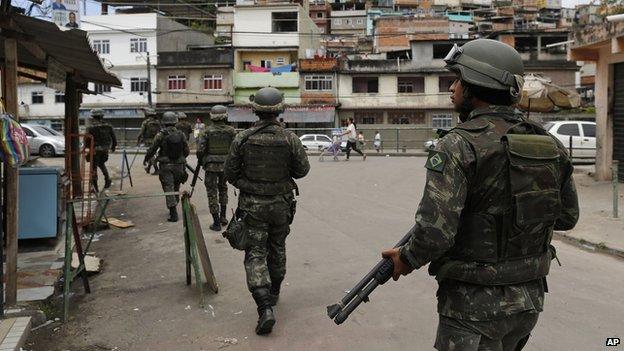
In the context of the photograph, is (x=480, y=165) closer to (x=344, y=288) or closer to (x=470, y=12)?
(x=344, y=288)

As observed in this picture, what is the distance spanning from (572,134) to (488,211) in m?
20.4

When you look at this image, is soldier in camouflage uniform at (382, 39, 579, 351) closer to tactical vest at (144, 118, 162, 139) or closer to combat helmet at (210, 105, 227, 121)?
combat helmet at (210, 105, 227, 121)

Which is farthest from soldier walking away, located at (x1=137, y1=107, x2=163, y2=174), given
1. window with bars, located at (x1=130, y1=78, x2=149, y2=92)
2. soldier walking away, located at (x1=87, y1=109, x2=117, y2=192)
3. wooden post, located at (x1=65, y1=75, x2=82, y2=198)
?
window with bars, located at (x1=130, y1=78, x2=149, y2=92)

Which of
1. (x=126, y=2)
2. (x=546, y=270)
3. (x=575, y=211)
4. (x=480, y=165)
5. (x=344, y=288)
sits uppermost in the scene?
(x=126, y=2)

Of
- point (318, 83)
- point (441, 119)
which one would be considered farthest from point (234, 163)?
point (318, 83)

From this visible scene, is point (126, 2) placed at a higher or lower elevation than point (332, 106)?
higher

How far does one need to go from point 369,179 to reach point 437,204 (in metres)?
12.9

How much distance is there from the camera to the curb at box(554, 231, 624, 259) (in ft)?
23.7

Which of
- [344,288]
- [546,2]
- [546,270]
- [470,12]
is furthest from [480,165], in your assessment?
[546,2]

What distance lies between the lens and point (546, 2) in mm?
84500

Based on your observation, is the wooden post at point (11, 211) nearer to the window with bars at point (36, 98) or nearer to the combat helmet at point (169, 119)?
the combat helmet at point (169, 119)

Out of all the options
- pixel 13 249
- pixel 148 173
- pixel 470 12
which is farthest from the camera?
pixel 470 12

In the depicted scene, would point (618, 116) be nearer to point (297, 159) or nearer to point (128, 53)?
point (297, 159)

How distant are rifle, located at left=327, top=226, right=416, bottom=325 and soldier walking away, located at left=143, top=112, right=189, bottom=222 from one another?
7157 mm
